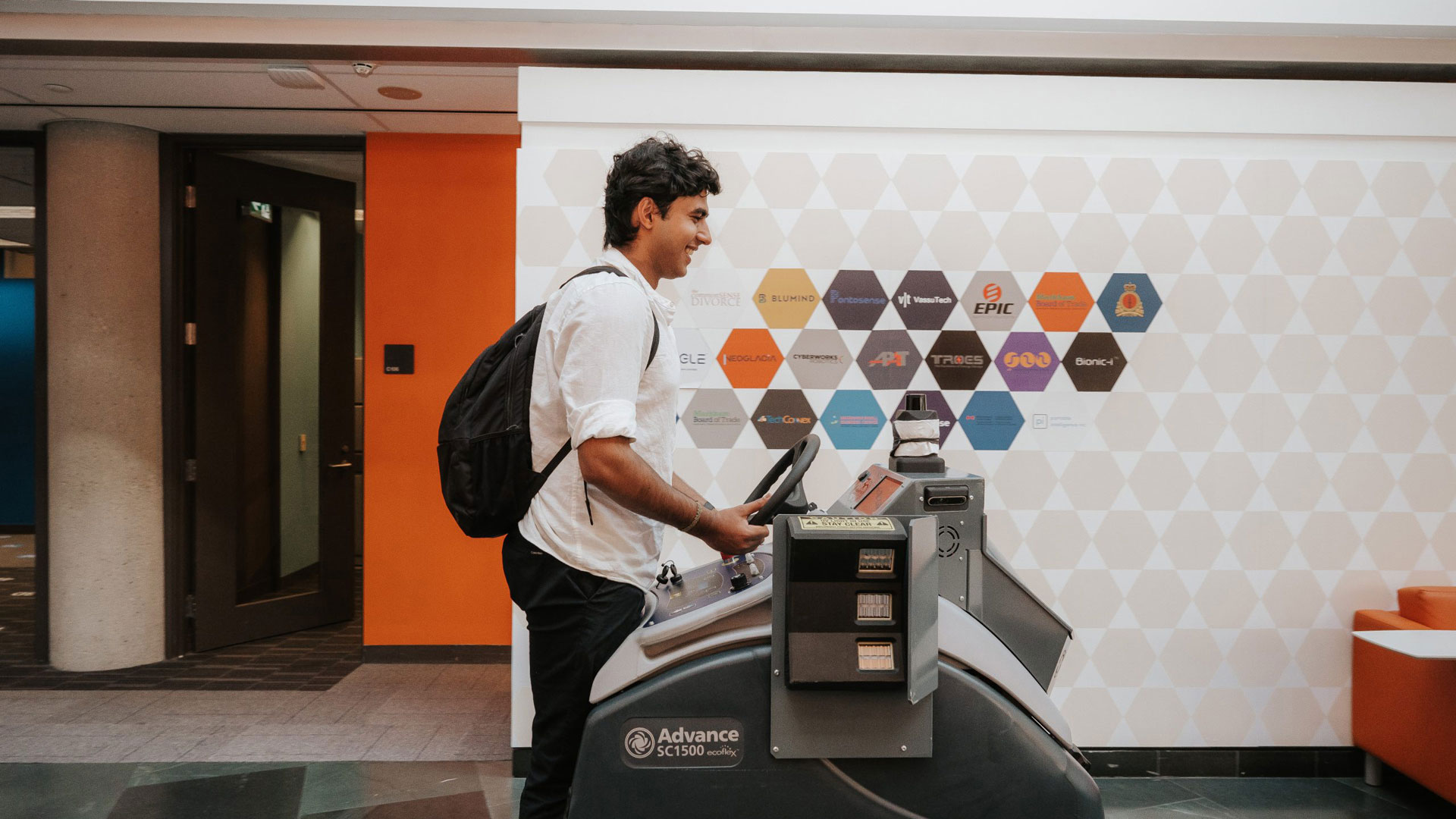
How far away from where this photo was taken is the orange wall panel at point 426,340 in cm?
429

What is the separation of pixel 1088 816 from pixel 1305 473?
99.1 inches

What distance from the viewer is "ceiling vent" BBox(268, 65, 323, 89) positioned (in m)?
3.33

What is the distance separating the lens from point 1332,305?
10.2 ft

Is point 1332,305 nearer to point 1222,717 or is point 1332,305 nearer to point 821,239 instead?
point 1222,717

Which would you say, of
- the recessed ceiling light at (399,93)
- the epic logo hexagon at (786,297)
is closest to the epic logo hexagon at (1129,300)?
the epic logo hexagon at (786,297)

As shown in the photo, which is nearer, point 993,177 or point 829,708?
point 829,708

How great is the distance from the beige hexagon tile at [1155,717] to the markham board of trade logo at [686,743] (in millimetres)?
2489

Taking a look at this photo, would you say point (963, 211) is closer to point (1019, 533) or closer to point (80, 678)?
point (1019, 533)

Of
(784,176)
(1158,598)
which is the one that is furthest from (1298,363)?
(784,176)

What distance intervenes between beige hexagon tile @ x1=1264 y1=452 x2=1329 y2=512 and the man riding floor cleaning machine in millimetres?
2395

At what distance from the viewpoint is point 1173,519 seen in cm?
310

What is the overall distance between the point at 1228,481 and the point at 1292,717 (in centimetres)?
99

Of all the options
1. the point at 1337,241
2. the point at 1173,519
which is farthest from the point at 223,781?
the point at 1337,241

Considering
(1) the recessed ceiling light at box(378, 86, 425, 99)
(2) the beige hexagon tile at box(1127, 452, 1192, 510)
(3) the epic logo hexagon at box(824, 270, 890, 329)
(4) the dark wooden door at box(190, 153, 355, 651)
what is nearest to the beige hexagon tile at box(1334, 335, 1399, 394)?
(2) the beige hexagon tile at box(1127, 452, 1192, 510)
